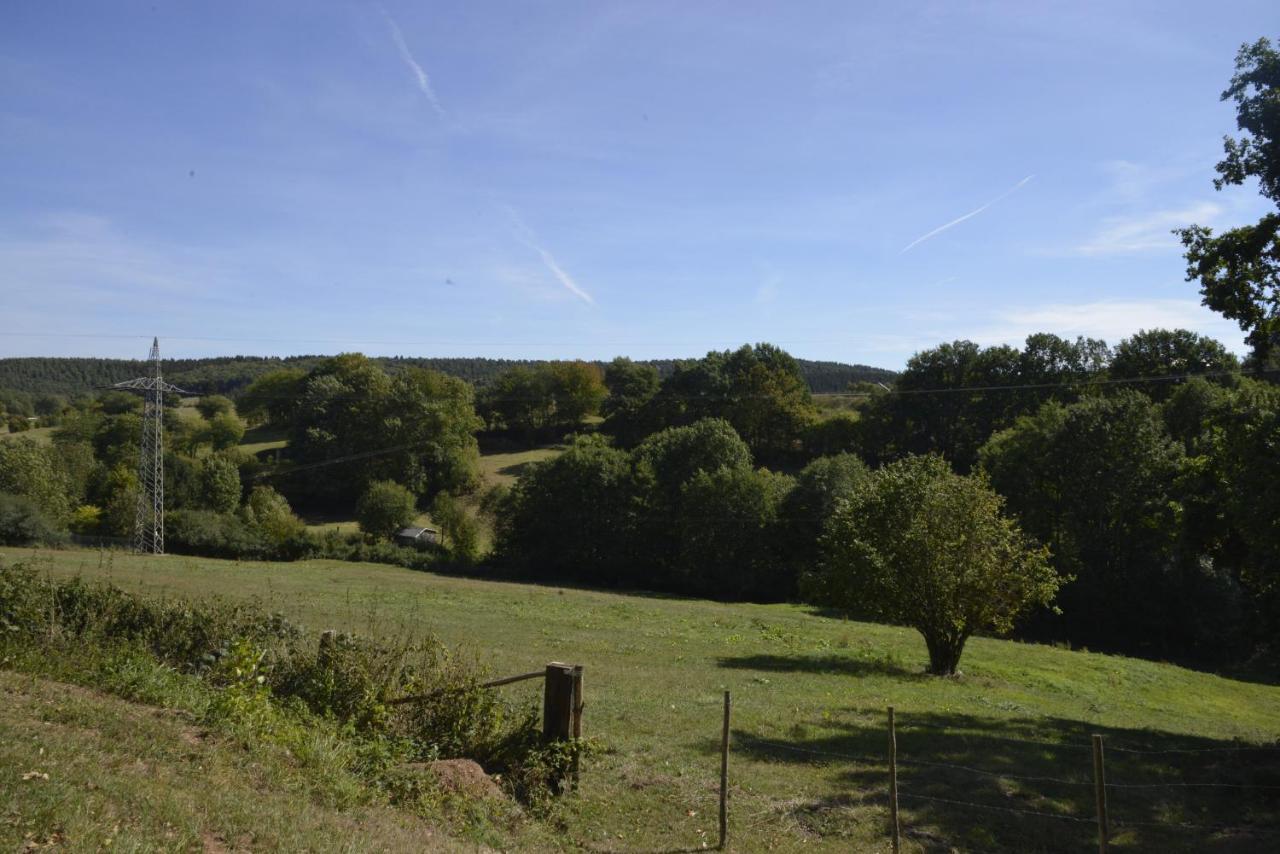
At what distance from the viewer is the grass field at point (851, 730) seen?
10297mm

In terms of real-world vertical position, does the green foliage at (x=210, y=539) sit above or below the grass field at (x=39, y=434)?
below

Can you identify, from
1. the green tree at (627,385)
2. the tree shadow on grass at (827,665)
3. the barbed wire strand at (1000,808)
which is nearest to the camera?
the barbed wire strand at (1000,808)

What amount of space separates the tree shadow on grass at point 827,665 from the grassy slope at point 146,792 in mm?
17713

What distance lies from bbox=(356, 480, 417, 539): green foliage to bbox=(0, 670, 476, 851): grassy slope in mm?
63779

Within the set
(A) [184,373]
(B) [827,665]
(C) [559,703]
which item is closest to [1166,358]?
(B) [827,665]

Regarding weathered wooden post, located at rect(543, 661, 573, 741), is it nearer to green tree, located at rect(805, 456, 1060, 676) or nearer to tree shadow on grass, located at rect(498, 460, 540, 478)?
green tree, located at rect(805, 456, 1060, 676)

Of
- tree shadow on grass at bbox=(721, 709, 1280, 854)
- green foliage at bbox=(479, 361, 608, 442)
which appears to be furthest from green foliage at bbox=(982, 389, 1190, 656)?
green foliage at bbox=(479, 361, 608, 442)

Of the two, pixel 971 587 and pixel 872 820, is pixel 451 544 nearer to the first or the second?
pixel 971 587

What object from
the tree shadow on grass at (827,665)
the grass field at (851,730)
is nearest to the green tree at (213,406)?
the grass field at (851,730)

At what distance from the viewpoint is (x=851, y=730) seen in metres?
16.0

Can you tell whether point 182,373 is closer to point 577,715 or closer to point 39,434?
point 39,434

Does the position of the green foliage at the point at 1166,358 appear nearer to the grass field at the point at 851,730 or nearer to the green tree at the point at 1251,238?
the grass field at the point at 851,730

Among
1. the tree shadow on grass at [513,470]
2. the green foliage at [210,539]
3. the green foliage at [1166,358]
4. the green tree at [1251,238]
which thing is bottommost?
the green foliage at [210,539]

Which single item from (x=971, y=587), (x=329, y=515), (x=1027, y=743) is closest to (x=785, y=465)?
(x=329, y=515)
